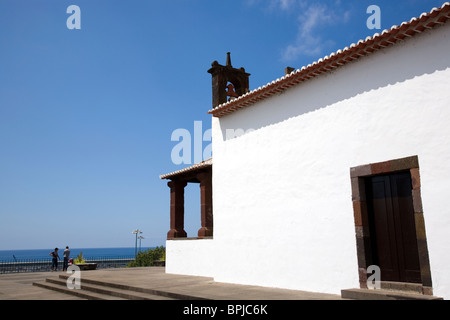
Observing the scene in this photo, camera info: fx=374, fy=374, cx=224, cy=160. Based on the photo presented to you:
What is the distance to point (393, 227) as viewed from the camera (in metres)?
7.06

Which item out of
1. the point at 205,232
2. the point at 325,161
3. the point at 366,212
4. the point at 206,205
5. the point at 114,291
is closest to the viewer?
the point at 366,212

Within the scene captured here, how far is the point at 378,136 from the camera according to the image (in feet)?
23.3

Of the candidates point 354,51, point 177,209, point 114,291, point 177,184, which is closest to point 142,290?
point 114,291

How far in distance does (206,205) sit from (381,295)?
7315 mm

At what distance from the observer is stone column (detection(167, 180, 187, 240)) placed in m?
14.4

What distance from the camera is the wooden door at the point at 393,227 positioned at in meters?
6.75

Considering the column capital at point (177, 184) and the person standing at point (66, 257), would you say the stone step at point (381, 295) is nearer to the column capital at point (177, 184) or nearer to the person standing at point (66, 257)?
the column capital at point (177, 184)

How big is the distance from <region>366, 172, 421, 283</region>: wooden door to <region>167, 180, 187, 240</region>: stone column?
28.0 ft

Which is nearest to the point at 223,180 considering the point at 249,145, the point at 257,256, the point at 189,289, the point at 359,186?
the point at 249,145

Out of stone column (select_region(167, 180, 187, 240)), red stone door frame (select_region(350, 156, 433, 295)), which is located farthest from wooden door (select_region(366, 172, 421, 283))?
stone column (select_region(167, 180, 187, 240))

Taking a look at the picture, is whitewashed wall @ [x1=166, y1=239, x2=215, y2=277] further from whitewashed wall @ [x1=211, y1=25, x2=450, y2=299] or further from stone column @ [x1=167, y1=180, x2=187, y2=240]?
whitewashed wall @ [x1=211, y1=25, x2=450, y2=299]

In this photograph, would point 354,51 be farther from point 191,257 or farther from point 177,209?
point 177,209

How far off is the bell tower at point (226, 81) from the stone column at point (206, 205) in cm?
260
